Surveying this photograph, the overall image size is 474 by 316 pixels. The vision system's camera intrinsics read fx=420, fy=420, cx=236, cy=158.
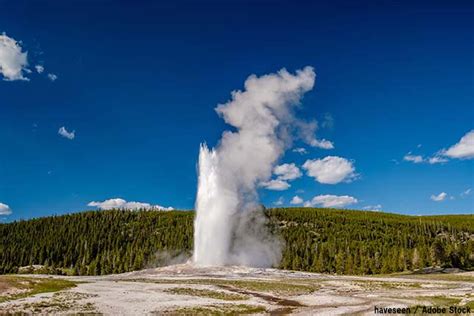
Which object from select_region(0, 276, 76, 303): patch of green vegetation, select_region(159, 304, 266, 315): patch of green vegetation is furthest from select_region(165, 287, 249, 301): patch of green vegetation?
select_region(0, 276, 76, 303): patch of green vegetation

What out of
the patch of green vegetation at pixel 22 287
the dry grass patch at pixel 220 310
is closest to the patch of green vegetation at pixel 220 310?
the dry grass patch at pixel 220 310

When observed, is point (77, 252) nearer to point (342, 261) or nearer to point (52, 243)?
point (52, 243)

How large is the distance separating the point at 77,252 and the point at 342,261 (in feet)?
391

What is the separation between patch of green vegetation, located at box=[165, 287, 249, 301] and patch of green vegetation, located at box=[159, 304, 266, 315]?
698 centimetres

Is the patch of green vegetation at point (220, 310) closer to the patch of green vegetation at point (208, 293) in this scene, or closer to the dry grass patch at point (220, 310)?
the dry grass patch at point (220, 310)

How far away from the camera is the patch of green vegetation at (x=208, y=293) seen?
47.7 m

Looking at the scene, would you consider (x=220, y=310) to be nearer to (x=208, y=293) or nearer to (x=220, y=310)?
(x=220, y=310)

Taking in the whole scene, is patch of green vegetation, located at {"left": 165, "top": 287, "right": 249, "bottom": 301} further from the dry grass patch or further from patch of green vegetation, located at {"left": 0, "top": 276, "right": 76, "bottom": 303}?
patch of green vegetation, located at {"left": 0, "top": 276, "right": 76, "bottom": 303}

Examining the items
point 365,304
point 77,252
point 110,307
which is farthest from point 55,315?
point 77,252

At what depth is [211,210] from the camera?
109625 mm

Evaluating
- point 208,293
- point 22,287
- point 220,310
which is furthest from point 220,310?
point 22,287

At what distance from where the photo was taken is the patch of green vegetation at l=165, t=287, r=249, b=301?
47703 millimetres

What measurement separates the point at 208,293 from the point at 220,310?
1551 centimetres

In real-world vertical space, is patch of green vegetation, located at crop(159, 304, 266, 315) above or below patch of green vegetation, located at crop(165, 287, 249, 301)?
below
